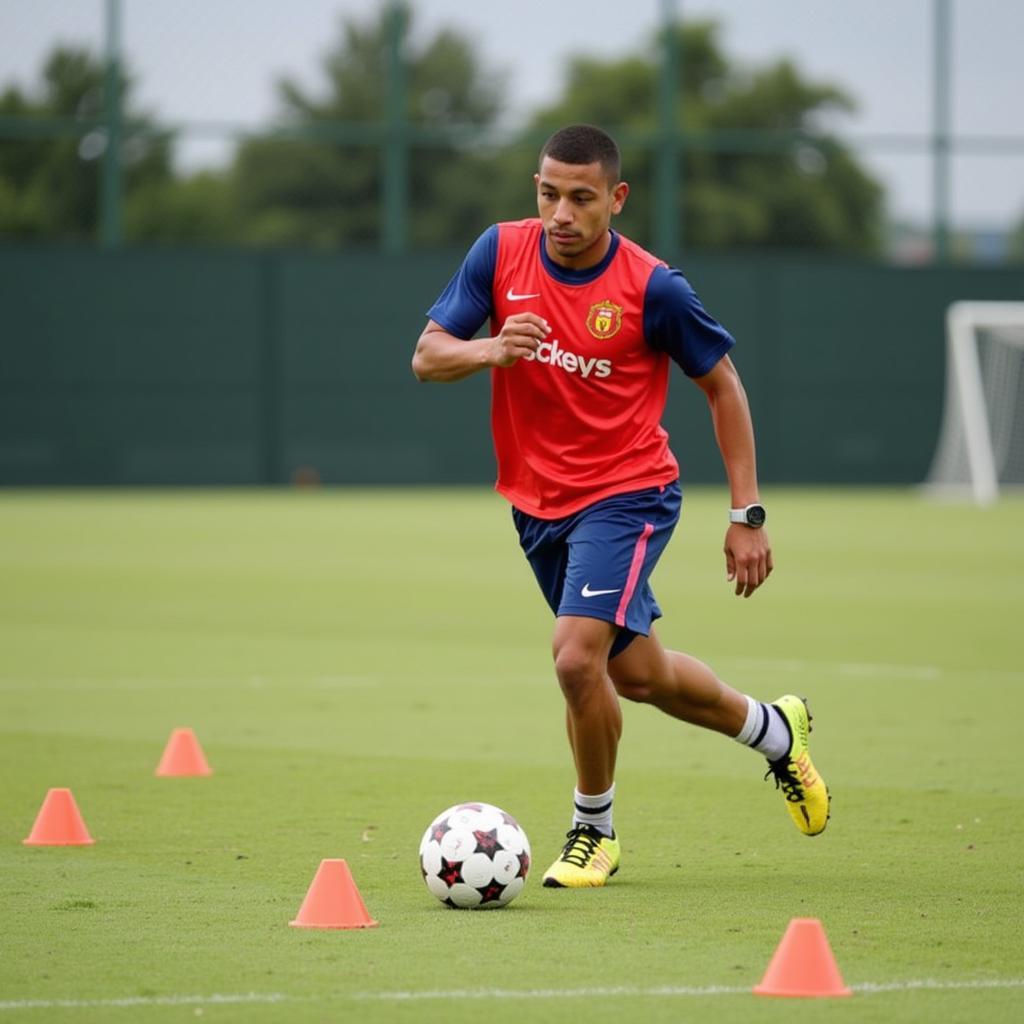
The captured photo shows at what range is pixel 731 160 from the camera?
218 ft

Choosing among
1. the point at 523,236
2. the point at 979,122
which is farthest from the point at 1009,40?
the point at 523,236

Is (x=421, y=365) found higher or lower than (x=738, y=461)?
higher

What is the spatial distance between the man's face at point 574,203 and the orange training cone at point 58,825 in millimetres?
2492

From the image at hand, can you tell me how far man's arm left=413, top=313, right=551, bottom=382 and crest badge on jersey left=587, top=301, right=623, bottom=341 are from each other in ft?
0.57

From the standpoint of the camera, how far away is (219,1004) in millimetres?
5195

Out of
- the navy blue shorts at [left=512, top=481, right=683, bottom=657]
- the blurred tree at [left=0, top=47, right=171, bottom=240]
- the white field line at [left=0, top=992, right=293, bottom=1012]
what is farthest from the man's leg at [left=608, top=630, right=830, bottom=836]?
the blurred tree at [left=0, top=47, right=171, bottom=240]

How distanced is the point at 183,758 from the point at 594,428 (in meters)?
3.00

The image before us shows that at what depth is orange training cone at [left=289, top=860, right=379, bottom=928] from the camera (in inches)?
239

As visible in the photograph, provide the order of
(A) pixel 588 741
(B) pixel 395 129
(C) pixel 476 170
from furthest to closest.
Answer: (C) pixel 476 170 → (B) pixel 395 129 → (A) pixel 588 741

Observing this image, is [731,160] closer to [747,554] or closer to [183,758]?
[183,758]

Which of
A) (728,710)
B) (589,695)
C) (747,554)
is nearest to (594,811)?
(589,695)

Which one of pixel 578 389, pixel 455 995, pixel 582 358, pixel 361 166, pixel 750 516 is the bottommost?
pixel 455 995

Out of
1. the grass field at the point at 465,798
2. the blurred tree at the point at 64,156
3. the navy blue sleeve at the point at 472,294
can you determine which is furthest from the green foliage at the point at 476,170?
the navy blue sleeve at the point at 472,294

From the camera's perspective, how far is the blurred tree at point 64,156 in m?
37.1
